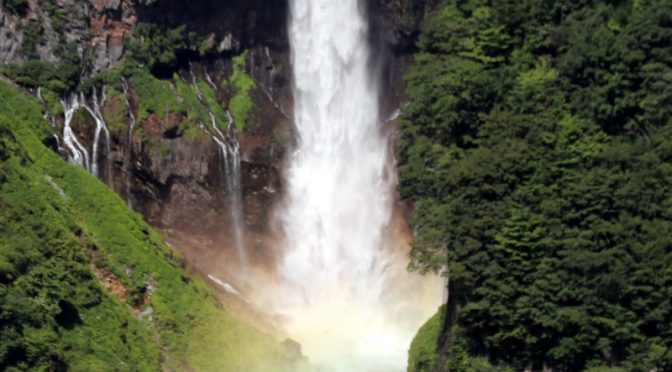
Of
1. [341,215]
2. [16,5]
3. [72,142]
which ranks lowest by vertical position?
[72,142]

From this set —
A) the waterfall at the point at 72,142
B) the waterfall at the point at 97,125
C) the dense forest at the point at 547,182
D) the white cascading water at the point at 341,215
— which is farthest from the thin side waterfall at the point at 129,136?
the dense forest at the point at 547,182

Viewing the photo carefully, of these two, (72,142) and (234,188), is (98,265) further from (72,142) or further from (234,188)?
(234,188)

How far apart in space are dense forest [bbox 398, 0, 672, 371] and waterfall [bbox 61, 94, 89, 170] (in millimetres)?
16289

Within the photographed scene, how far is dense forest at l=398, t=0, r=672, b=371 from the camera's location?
1703 inches

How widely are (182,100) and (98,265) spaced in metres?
13.2

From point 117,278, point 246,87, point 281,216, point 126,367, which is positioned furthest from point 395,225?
point 126,367

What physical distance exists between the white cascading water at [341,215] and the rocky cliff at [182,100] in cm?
133

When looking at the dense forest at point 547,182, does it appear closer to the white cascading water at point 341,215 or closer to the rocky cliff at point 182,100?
the white cascading water at point 341,215

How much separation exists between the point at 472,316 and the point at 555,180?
522 centimetres

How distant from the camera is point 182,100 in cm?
6312

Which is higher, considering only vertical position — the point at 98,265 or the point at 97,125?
the point at 97,125

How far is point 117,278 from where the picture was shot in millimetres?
52031

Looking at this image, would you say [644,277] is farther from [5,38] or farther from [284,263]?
[5,38]

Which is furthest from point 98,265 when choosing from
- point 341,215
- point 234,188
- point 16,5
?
point 341,215
